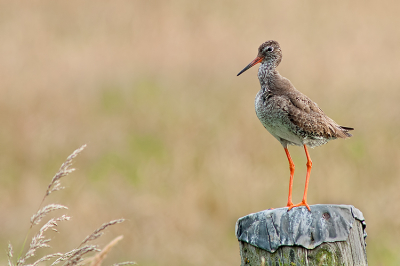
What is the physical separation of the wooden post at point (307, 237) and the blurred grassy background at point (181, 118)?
5.47m

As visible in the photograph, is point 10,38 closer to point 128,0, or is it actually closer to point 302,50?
point 128,0

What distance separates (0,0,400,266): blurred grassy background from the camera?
29.7 feet

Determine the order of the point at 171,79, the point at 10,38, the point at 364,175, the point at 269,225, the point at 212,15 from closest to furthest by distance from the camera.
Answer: the point at 269,225
the point at 364,175
the point at 171,79
the point at 10,38
the point at 212,15

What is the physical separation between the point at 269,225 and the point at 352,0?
16918 millimetres

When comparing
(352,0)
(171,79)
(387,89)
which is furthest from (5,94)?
(352,0)

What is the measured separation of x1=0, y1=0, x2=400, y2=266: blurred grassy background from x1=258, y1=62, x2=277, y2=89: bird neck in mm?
4833

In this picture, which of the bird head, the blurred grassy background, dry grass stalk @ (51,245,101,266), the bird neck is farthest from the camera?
the blurred grassy background

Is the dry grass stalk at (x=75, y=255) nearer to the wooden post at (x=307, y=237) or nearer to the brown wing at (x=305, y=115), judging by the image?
the wooden post at (x=307, y=237)

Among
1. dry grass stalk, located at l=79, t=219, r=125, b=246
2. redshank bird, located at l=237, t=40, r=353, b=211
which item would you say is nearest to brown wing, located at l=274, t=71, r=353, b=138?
redshank bird, located at l=237, t=40, r=353, b=211

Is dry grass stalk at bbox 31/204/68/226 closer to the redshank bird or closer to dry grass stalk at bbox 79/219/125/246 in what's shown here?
dry grass stalk at bbox 79/219/125/246

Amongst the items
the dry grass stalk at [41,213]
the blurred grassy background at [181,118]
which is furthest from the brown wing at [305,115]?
the blurred grassy background at [181,118]

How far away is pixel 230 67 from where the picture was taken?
1338 cm

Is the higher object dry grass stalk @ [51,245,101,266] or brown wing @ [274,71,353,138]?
brown wing @ [274,71,353,138]

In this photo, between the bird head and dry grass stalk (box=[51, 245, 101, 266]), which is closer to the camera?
dry grass stalk (box=[51, 245, 101, 266])
